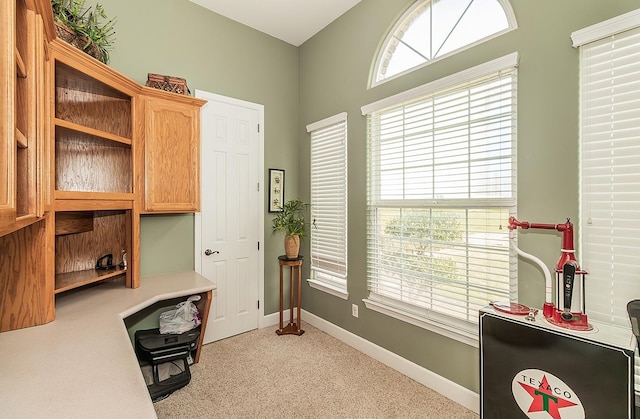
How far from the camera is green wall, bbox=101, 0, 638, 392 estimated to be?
1688mm

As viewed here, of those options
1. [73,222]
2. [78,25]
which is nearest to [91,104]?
[78,25]

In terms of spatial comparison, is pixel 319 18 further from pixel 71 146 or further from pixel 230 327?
pixel 230 327

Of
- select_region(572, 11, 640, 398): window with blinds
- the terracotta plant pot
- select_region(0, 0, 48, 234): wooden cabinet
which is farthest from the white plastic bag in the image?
select_region(572, 11, 640, 398): window with blinds

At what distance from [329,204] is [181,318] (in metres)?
1.79

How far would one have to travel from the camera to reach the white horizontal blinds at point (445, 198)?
194 cm

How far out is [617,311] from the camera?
150 cm

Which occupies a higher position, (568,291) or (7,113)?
(7,113)

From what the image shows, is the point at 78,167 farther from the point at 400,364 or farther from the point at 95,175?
the point at 400,364

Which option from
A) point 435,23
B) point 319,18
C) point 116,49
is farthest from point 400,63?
point 116,49

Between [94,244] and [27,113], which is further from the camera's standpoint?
[94,244]

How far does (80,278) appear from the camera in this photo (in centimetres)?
207

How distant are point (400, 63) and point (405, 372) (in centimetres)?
264

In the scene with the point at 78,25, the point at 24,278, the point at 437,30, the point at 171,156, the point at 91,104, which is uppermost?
the point at 437,30

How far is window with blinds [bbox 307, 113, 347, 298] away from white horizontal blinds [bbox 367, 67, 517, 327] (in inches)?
15.5
